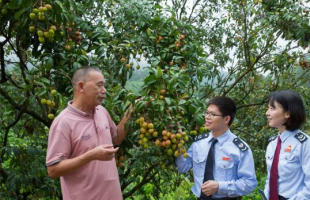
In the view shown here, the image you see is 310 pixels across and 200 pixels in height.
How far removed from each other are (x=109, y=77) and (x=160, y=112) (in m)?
Result: 0.56

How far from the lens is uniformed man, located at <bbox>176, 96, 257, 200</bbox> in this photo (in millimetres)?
2377

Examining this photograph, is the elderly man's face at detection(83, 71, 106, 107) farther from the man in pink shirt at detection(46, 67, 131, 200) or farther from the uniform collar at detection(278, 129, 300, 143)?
the uniform collar at detection(278, 129, 300, 143)

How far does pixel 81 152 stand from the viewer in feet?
7.13

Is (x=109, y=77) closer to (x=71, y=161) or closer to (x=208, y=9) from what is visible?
(x=71, y=161)

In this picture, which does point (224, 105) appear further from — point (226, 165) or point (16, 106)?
point (16, 106)

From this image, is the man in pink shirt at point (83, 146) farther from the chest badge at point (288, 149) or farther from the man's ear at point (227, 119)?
the chest badge at point (288, 149)

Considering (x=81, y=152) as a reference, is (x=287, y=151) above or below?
below

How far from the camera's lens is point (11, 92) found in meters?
Result: 3.73

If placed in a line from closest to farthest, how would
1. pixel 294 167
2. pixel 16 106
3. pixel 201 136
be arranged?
pixel 294 167
pixel 201 136
pixel 16 106

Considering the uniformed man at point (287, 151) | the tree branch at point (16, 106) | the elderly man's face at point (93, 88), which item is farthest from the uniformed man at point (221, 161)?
the tree branch at point (16, 106)

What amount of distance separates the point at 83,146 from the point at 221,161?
77 centimetres

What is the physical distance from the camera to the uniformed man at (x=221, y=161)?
238 cm

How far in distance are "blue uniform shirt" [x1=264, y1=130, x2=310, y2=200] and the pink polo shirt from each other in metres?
0.89

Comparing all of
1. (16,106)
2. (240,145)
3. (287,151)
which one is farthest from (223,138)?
(16,106)
